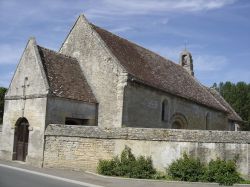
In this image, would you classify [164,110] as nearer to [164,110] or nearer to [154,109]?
[164,110]

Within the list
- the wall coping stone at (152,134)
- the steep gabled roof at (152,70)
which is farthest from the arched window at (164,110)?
the wall coping stone at (152,134)

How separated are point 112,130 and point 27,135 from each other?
22.8 feet

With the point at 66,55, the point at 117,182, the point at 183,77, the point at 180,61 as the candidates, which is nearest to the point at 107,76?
the point at 66,55

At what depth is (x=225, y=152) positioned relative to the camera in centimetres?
1709

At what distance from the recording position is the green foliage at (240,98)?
6334 centimetres

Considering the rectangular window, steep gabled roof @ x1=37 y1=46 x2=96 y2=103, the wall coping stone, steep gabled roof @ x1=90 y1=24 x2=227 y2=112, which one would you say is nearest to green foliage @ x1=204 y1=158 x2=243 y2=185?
the wall coping stone

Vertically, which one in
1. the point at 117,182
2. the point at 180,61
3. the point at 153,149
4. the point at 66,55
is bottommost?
the point at 117,182

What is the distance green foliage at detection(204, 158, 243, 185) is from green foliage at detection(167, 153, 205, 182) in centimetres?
36

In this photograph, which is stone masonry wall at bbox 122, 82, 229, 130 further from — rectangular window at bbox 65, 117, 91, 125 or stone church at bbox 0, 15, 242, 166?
rectangular window at bbox 65, 117, 91, 125

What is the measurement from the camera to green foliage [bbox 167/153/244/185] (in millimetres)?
15941

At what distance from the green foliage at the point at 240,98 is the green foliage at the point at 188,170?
48576 millimetres

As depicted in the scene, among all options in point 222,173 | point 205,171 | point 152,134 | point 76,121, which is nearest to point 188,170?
point 205,171

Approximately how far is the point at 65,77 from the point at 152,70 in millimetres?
7381

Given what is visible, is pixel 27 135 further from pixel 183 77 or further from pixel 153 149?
pixel 183 77
